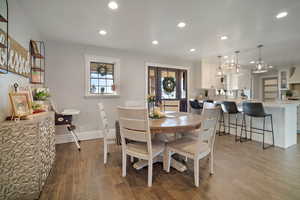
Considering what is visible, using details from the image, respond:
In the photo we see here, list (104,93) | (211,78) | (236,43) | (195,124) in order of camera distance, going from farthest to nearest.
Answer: (211,78), (104,93), (236,43), (195,124)

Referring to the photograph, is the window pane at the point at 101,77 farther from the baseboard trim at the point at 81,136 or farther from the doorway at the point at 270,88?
the doorway at the point at 270,88

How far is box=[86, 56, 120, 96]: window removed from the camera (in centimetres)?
385

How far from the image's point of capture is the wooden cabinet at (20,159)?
1406 mm

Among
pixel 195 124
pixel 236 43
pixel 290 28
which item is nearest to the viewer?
pixel 195 124

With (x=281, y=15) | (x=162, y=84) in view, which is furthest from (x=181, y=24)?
(x=162, y=84)

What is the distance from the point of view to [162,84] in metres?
5.11

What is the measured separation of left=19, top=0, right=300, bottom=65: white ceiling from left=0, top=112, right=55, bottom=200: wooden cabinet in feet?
5.77

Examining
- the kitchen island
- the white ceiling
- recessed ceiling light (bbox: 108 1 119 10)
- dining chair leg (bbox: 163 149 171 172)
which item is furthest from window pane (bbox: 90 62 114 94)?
the kitchen island

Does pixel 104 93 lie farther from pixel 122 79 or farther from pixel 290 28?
pixel 290 28

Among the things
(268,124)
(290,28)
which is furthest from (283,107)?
(290,28)

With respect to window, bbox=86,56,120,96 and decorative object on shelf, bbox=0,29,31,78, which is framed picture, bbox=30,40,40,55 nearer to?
decorative object on shelf, bbox=0,29,31,78

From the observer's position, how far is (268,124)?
11.1ft

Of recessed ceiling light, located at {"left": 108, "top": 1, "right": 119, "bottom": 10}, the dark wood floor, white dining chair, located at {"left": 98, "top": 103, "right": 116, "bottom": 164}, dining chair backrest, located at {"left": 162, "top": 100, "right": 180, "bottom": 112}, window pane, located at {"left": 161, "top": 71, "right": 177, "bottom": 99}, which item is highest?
recessed ceiling light, located at {"left": 108, "top": 1, "right": 119, "bottom": 10}

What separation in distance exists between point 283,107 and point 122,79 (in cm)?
392
